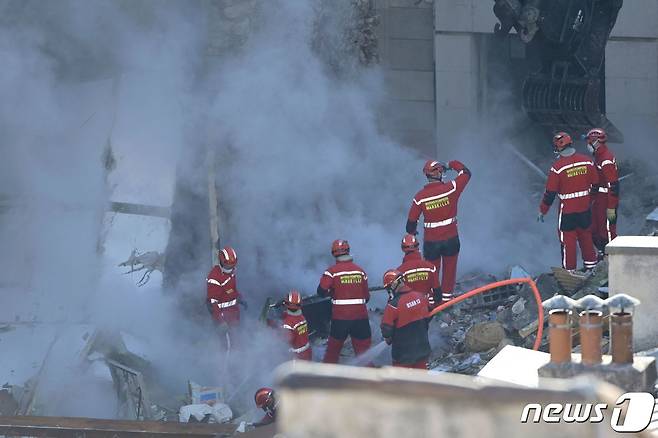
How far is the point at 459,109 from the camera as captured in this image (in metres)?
16.4

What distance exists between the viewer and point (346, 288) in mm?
11289

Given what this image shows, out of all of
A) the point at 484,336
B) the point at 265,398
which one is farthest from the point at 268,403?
the point at 484,336

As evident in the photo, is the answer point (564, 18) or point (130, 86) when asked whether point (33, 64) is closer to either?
point (130, 86)

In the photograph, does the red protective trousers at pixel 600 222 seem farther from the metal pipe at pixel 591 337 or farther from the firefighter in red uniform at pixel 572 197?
the metal pipe at pixel 591 337

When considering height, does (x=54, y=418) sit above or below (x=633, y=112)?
below

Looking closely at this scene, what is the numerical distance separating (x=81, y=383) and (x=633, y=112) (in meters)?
8.30

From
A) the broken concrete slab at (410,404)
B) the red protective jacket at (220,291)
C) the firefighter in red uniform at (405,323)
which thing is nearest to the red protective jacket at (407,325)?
the firefighter in red uniform at (405,323)

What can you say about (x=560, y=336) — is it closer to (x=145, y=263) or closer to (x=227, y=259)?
(x=227, y=259)

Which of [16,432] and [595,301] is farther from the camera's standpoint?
[16,432]

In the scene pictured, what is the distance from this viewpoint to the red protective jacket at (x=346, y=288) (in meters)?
11.3

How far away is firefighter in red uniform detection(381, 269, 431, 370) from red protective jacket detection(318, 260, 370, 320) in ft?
3.34

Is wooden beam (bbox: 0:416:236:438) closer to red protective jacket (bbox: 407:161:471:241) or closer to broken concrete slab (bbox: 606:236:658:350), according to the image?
red protective jacket (bbox: 407:161:471:241)

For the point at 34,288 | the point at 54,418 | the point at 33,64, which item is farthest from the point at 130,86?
the point at 54,418

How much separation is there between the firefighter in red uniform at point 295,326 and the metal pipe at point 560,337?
497 centimetres
